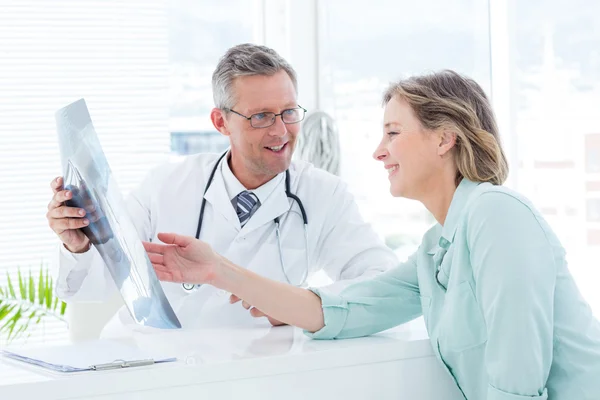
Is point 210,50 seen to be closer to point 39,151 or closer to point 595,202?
point 39,151

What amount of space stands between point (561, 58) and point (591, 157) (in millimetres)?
500

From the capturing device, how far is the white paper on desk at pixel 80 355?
119 centimetres

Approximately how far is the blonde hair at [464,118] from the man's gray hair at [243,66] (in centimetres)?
69

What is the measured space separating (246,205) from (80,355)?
93cm

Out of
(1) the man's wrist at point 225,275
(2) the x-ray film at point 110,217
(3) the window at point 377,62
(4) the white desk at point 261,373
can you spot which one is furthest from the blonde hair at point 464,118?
(3) the window at point 377,62

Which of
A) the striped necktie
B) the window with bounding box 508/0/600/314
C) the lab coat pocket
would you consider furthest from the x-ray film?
the window with bounding box 508/0/600/314

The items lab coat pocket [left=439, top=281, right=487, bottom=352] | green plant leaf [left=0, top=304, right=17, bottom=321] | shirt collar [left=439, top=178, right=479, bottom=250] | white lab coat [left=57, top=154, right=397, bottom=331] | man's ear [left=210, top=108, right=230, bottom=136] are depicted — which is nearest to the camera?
lab coat pocket [left=439, top=281, right=487, bottom=352]

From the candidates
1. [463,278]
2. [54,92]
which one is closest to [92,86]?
[54,92]

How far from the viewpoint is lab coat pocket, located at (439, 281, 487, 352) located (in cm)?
130

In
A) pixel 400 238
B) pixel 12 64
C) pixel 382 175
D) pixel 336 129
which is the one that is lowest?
pixel 400 238

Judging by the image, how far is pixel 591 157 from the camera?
3.56m

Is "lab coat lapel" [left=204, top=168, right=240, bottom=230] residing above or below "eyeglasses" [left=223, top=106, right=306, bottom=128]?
below

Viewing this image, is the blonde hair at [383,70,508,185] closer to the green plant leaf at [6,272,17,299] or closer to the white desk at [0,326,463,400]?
the white desk at [0,326,463,400]

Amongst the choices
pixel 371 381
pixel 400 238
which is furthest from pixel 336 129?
pixel 371 381
